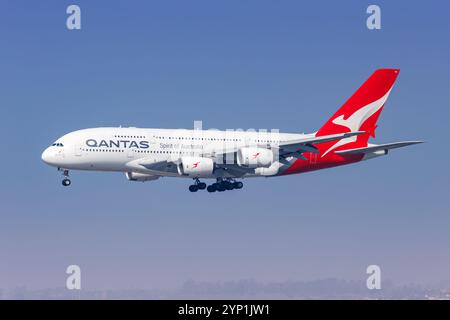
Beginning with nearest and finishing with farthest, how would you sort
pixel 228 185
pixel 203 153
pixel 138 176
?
pixel 203 153 < pixel 228 185 < pixel 138 176

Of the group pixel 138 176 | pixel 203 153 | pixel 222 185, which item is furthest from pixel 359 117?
pixel 138 176

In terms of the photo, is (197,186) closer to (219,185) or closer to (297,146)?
(219,185)

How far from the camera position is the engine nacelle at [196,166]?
89.0 meters

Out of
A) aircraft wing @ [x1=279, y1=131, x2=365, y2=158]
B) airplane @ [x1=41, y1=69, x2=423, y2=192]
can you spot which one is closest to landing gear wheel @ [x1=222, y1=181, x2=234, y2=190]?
airplane @ [x1=41, y1=69, x2=423, y2=192]

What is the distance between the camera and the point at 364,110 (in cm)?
10088

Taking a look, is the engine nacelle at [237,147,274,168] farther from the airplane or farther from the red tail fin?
the red tail fin

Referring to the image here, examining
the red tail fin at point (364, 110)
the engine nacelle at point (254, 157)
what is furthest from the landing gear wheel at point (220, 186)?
the red tail fin at point (364, 110)

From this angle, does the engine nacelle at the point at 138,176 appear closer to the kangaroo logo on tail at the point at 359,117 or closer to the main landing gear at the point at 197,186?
the main landing gear at the point at 197,186

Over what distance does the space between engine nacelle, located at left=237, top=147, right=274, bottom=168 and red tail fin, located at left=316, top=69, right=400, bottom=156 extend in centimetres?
1030

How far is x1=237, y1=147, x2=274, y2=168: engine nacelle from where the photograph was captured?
89.2m

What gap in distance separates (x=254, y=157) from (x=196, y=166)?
196 inches

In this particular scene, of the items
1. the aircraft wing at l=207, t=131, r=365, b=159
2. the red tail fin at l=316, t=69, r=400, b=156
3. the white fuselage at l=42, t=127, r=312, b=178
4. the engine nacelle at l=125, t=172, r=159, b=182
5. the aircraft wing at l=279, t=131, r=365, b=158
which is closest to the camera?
the aircraft wing at l=279, t=131, r=365, b=158
